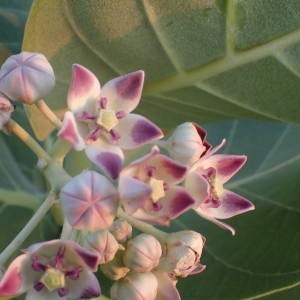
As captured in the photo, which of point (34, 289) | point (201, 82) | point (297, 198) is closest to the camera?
point (34, 289)

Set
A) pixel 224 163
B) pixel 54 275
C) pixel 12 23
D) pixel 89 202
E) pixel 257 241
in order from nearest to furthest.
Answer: pixel 89 202 → pixel 54 275 → pixel 224 163 → pixel 257 241 → pixel 12 23

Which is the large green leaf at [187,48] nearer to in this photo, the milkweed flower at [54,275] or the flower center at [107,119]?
the flower center at [107,119]

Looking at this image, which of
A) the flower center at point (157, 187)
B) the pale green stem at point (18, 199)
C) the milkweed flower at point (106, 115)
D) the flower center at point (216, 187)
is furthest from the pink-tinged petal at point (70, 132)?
the pale green stem at point (18, 199)

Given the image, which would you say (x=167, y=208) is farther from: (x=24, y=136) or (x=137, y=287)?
(x=24, y=136)

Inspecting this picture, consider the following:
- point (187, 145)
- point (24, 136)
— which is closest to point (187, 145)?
point (187, 145)

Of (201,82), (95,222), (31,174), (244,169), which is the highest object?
(201,82)

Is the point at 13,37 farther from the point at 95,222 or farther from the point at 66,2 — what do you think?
the point at 95,222

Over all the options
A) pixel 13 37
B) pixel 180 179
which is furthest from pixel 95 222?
pixel 13 37
